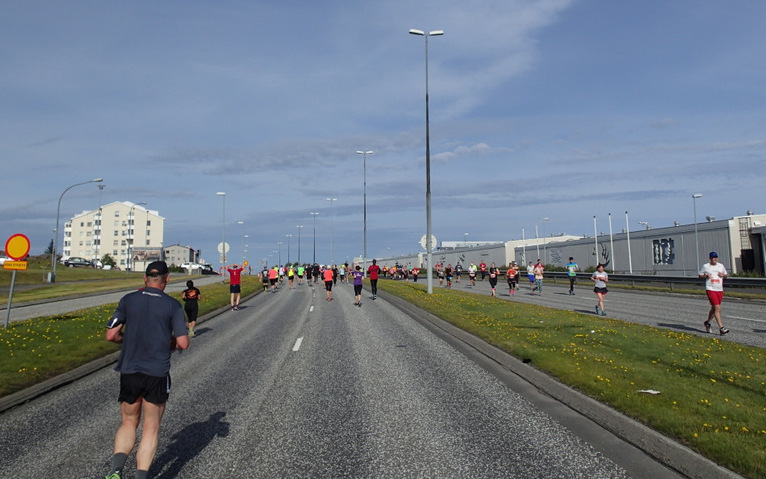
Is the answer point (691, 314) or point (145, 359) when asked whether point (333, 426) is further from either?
point (691, 314)

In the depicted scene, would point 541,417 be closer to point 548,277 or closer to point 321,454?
point 321,454

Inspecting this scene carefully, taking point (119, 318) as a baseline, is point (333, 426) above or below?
below

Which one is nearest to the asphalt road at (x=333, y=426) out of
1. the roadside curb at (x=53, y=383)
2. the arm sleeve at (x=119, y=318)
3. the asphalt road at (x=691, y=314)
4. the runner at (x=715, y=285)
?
the roadside curb at (x=53, y=383)

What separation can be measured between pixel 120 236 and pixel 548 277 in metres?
A: 108

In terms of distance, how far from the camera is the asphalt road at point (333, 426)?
16.6 ft

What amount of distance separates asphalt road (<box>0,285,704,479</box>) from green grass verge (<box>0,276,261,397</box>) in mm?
686

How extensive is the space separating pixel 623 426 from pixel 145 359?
4.85 meters

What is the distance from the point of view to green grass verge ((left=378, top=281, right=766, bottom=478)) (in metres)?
5.46

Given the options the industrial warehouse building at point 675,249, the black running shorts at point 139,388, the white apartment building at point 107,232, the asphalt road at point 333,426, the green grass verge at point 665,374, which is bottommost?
the asphalt road at point 333,426

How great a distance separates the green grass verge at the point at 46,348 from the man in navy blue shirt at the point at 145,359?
16.3 feet

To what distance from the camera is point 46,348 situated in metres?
11.8

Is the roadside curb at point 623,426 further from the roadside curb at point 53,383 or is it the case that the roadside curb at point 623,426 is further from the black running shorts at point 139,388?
the roadside curb at point 53,383

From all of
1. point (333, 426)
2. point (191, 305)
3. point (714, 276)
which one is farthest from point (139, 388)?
point (714, 276)

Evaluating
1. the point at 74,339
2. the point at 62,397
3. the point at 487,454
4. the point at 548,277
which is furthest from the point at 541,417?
the point at 548,277
